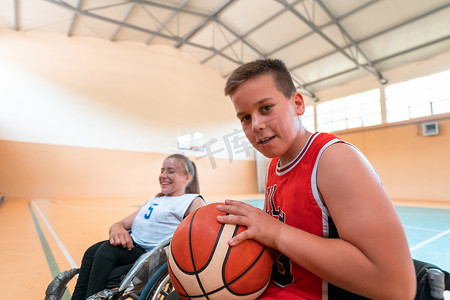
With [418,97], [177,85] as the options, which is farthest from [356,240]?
[418,97]

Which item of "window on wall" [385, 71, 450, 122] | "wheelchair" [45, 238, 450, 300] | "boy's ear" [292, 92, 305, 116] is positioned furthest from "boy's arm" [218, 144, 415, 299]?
"window on wall" [385, 71, 450, 122]

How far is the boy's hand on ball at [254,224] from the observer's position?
1.85 ft

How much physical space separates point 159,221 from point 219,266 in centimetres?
86

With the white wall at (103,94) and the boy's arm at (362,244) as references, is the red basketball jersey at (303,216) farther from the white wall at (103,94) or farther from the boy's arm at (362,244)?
the white wall at (103,94)

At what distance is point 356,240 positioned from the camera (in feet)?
1.57

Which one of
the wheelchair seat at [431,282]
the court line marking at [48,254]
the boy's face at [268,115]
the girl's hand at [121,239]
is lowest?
the court line marking at [48,254]

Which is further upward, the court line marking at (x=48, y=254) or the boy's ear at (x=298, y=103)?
the boy's ear at (x=298, y=103)

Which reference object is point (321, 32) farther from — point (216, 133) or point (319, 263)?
point (319, 263)

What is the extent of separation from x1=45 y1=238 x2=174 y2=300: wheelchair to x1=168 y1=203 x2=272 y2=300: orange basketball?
0.39 m

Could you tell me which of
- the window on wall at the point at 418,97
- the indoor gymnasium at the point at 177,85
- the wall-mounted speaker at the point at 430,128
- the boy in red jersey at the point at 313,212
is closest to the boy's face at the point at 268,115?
the boy in red jersey at the point at 313,212

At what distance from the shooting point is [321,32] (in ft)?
24.5

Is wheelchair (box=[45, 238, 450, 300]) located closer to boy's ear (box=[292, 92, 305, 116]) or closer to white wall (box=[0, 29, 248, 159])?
boy's ear (box=[292, 92, 305, 116])

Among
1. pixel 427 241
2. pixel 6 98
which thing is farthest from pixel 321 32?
pixel 6 98

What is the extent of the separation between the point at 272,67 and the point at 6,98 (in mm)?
8203
